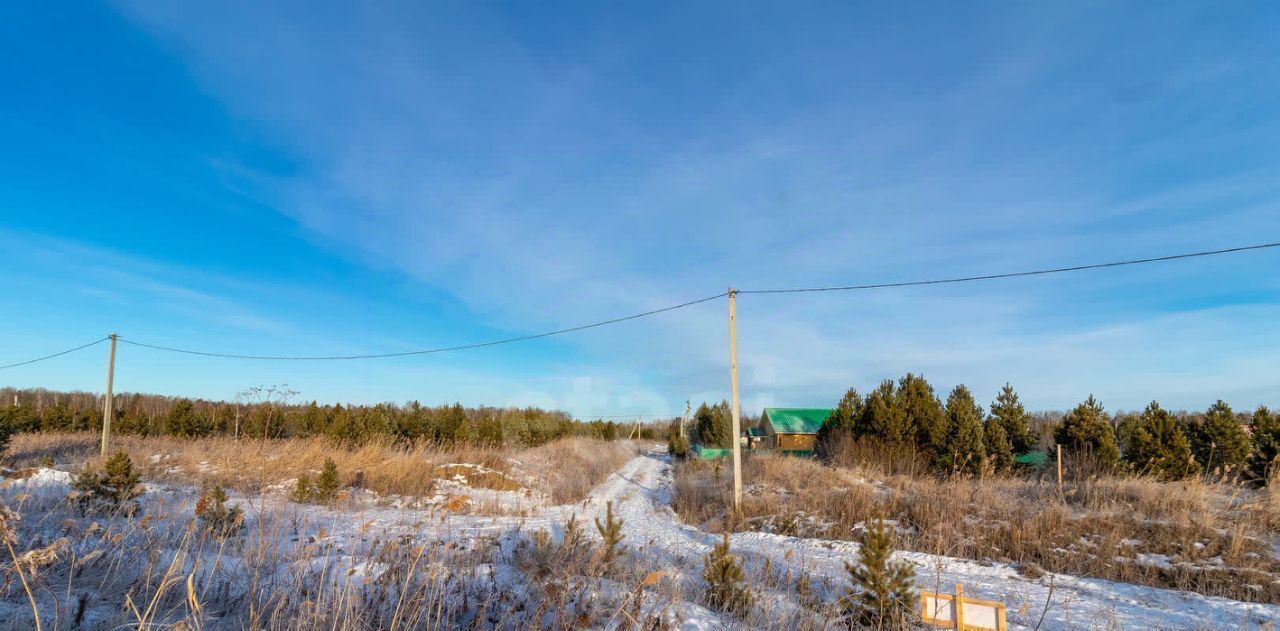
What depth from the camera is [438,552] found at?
5.50 metres

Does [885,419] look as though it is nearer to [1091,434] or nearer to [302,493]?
[1091,434]

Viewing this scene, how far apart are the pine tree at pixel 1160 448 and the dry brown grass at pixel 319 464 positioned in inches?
559

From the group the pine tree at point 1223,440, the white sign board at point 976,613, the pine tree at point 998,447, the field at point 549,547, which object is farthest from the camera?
the pine tree at point 998,447

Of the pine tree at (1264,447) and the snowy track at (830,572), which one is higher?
the pine tree at (1264,447)

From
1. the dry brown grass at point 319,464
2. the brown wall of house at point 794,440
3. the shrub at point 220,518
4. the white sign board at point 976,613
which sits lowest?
the brown wall of house at point 794,440

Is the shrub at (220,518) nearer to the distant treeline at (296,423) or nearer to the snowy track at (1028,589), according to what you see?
the snowy track at (1028,589)

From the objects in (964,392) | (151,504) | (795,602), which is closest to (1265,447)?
(964,392)

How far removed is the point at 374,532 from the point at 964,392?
18.1 metres

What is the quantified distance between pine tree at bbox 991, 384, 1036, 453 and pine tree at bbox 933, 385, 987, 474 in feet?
2.42

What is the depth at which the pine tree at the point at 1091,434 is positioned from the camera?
15070 mm

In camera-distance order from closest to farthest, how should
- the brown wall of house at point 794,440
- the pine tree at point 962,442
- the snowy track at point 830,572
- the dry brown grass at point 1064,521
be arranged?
→ 1. the snowy track at point 830,572
2. the dry brown grass at point 1064,521
3. the pine tree at point 962,442
4. the brown wall of house at point 794,440

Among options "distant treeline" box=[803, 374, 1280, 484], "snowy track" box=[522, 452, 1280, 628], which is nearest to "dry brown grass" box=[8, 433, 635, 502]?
"snowy track" box=[522, 452, 1280, 628]

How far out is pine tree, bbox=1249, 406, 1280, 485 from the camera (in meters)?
13.5

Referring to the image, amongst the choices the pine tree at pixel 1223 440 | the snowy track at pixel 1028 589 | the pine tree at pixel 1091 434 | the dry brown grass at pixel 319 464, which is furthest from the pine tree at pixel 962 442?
the dry brown grass at pixel 319 464
